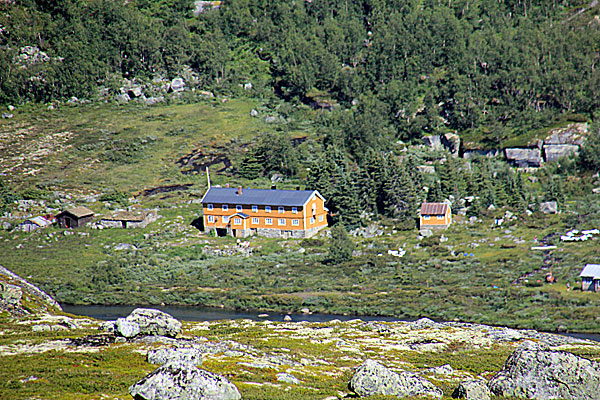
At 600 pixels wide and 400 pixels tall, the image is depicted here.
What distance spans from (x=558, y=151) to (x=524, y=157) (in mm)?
6356

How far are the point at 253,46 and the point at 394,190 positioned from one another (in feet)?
334

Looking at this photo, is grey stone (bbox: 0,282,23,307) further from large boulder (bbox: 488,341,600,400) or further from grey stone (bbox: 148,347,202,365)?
large boulder (bbox: 488,341,600,400)

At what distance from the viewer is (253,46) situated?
17950 cm

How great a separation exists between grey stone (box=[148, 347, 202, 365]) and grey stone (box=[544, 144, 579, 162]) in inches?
4034

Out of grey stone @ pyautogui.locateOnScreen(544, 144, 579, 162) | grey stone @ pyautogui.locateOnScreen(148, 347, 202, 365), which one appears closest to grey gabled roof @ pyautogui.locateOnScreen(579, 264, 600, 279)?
grey stone @ pyautogui.locateOnScreen(148, 347, 202, 365)

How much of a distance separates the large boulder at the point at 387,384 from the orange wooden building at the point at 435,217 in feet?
193

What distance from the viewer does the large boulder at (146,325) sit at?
115 feet

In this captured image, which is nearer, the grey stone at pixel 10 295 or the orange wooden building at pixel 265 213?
the grey stone at pixel 10 295

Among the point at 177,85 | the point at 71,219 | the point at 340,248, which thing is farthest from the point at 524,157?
the point at 177,85

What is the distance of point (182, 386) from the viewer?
79.0 ft

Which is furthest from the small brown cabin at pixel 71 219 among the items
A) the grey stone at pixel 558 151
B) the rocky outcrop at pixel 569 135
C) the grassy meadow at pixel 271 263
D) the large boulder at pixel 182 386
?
the rocky outcrop at pixel 569 135

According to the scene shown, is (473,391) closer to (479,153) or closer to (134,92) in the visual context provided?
(479,153)

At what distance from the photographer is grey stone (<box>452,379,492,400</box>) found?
27.1 meters

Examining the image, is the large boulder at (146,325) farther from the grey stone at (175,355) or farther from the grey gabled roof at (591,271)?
the grey gabled roof at (591,271)
